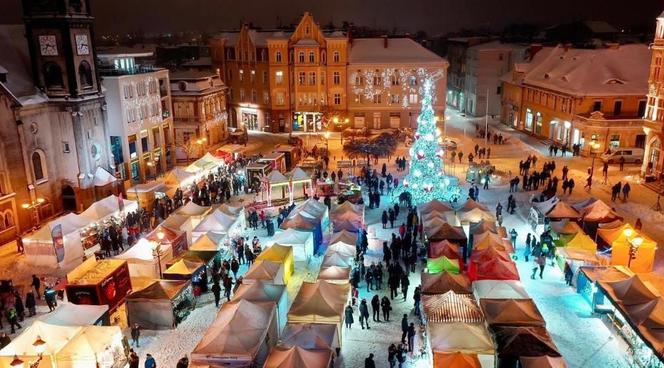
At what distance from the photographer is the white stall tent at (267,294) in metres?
18.9

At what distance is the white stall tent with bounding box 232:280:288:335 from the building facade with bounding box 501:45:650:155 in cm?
3237

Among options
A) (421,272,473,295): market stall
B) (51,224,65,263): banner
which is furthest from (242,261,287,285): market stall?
(51,224,65,263): banner

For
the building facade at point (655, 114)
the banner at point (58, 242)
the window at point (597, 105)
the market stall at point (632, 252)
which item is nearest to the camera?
the market stall at point (632, 252)

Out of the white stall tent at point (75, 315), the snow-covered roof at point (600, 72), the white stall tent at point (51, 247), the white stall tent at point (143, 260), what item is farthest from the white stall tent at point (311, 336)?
the snow-covered roof at point (600, 72)

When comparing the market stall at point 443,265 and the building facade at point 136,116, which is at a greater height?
the building facade at point 136,116

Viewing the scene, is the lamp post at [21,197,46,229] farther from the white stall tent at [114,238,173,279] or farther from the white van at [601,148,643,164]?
the white van at [601,148,643,164]

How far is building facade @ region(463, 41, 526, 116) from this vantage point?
63.7 meters

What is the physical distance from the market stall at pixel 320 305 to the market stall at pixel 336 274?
141 cm

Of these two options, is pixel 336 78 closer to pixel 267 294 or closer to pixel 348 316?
pixel 267 294

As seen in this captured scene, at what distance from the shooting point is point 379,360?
1738 centimetres

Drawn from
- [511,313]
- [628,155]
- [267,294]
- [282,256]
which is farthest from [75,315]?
[628,155]

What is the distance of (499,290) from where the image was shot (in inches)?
743

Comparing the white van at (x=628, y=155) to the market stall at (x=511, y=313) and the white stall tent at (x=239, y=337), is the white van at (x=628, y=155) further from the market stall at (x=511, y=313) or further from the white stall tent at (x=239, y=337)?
the white stall tent at (x=239, y=337)

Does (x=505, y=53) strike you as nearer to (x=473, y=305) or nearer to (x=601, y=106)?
(x=601, y=106)
